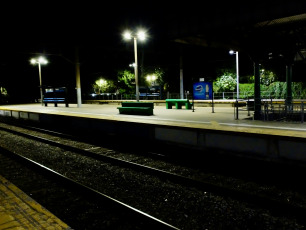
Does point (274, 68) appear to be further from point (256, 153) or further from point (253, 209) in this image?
point (253, 209)

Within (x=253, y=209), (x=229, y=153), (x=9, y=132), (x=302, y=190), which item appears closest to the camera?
(x=253, y=209)

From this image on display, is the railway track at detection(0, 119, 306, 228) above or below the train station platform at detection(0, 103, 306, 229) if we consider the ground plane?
below

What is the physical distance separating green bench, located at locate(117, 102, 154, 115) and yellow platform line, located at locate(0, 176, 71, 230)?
10.7 m

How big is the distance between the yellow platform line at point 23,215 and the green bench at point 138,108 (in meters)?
10.7

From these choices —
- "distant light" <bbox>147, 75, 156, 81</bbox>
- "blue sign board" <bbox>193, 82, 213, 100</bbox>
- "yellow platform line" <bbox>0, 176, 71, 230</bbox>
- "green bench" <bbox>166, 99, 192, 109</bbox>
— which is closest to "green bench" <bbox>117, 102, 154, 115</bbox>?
"green bench" <bbox>166, 99, 192, 109</bbox>

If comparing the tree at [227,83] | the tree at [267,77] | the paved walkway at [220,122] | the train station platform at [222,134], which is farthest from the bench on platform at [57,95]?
the tree at [267,77]

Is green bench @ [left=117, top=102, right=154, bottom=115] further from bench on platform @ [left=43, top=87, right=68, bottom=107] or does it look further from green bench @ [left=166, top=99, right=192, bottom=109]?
bench on platform @ [left=43, top=87, right=68, bottom=107]

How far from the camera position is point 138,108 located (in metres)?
16.5

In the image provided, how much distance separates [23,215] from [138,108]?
39.8ft

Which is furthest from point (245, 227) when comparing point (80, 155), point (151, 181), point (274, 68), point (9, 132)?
point (274, 68)

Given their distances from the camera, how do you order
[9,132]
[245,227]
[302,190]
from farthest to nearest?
1. [9,132]
2. [302,190]
3. [245,227]

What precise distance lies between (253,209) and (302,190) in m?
1.74

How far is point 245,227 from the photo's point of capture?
4520 mm

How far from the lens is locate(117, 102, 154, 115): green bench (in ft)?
52.1
